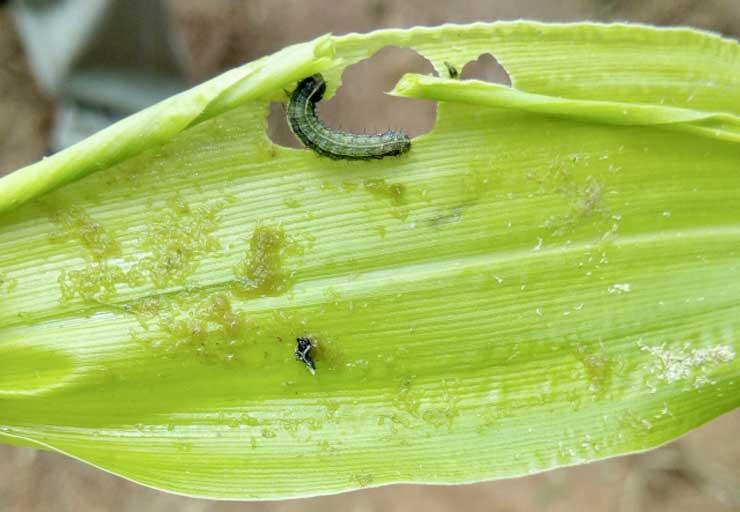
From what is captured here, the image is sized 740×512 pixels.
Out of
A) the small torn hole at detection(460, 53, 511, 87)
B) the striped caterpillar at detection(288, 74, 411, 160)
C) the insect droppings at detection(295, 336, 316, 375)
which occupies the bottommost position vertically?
the insect droppings at detection(295, 336, 316, 375)

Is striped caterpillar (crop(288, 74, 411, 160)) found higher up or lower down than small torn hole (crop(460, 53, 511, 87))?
lower down

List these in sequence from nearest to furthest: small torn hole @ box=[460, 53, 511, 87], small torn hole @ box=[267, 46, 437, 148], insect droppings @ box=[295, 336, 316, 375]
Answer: insect droppings @ box=[295, 336, 316, 375], small torn hole @ box=[460, 53, 511, 87], small torn hole @ box=[267, 46, 437, 148]

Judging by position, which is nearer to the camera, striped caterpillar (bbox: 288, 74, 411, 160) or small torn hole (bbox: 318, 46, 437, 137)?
striped caterpillar (bbox: 288, 74, 411, 160)

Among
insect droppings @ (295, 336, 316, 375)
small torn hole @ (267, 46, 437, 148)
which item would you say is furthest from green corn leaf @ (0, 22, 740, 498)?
small torn hole @ (267, 46, 437, 148)

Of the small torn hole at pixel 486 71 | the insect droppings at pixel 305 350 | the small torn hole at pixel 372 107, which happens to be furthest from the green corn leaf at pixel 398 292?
the small torn hole at pixel 372 107

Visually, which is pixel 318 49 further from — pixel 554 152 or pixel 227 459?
pixel 227 459

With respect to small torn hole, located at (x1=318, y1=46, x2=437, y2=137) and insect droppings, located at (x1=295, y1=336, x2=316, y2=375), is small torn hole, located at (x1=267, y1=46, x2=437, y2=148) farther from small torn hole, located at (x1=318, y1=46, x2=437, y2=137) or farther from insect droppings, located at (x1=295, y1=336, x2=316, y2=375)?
insect droppings, located at (x1=295, y1=336, x2=316, y2=375)
